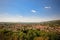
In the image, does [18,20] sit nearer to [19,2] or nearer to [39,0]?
[19,2]

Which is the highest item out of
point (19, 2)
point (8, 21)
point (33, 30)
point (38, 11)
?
point (19, 2)

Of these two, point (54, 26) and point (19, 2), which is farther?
point (19, 2)

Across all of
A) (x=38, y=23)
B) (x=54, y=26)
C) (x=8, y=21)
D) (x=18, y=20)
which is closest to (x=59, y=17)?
(x=54, y=26)

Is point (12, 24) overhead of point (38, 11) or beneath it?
beneath

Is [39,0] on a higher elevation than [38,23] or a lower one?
higher

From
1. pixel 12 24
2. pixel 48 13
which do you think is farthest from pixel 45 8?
pixel 12 24

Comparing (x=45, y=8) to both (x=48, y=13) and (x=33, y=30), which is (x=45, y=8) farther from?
(x=33, y=30)
